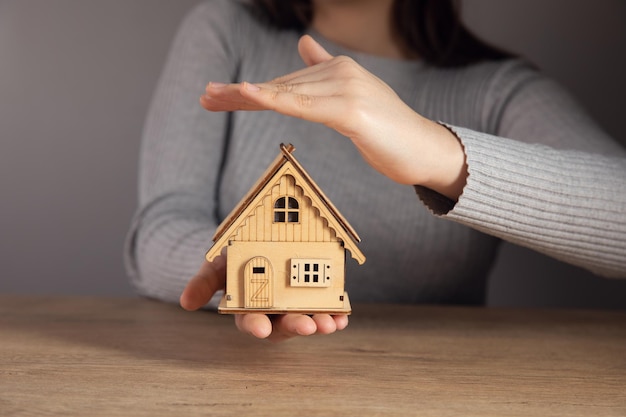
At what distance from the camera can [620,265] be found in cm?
103

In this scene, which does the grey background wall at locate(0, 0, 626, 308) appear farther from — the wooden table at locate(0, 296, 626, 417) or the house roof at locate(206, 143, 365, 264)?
the house roof at locate(206, 143, 365, 264)

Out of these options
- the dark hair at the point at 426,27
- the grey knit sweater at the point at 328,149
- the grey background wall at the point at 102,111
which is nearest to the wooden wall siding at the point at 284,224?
the grey knit sweater at the point at 328,149

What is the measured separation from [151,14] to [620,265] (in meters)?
1.42

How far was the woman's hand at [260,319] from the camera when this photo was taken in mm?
724

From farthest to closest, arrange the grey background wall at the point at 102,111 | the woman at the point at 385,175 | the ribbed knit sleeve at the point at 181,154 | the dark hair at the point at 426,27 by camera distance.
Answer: the grey background wall at the point at 102,111 → the dark hair at the point at 426,27 → the ribbed knit sleeve at the point at 181,154 → the woman at the point at 385,175

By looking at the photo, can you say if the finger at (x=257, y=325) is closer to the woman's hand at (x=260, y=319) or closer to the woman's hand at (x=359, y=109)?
the woman's hand at (x=260, y=319)

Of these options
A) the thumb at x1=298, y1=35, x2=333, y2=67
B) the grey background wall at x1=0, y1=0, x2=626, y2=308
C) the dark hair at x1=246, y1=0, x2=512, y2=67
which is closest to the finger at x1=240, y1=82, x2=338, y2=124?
the thumb at x1=298, y1=35, x2=333, y2=67

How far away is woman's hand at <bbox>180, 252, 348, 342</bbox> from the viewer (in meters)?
0.72

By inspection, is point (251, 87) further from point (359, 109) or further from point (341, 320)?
point (341, 320)

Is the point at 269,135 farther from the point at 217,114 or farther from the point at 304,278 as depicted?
Result: the point at 304,278

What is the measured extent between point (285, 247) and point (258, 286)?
53 millimetres

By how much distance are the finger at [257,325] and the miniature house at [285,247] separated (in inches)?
0.6

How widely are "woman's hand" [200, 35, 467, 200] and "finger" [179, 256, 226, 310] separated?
7.7 inches

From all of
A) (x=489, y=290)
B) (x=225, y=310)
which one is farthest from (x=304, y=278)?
(x=489, y=290)
